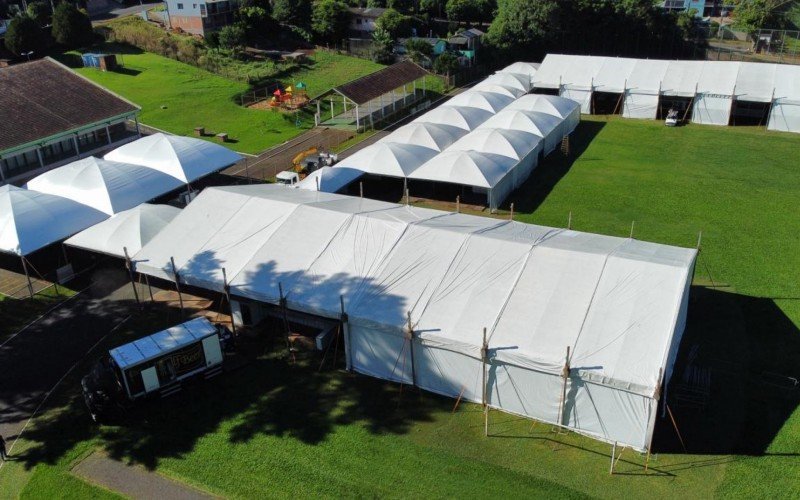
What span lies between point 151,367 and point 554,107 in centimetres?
3028

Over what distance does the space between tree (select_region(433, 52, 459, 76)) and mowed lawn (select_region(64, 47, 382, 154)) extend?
5.93 metres

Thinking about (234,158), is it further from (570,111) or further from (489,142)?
(570,111)

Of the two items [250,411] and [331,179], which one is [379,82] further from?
[250,411]

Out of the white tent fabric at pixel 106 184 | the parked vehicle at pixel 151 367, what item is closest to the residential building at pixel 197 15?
the white tent fabric at pixel 106 184

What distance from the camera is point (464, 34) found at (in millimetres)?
61812

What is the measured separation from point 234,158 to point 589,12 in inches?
1664

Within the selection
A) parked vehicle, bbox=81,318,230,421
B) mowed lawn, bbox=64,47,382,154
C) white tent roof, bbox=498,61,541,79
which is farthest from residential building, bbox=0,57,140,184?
white tent roof, bbox=498,61,541,79

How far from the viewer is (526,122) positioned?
37844 mm

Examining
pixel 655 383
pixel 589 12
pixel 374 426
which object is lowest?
pixel 374 426

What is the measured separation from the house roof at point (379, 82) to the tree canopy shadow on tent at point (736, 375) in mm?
26129

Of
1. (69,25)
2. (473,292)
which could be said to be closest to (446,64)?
(69,25)

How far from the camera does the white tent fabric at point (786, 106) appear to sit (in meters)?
42.8

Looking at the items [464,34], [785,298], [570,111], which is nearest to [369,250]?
[785,298]

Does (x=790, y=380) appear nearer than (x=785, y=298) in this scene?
Yes
